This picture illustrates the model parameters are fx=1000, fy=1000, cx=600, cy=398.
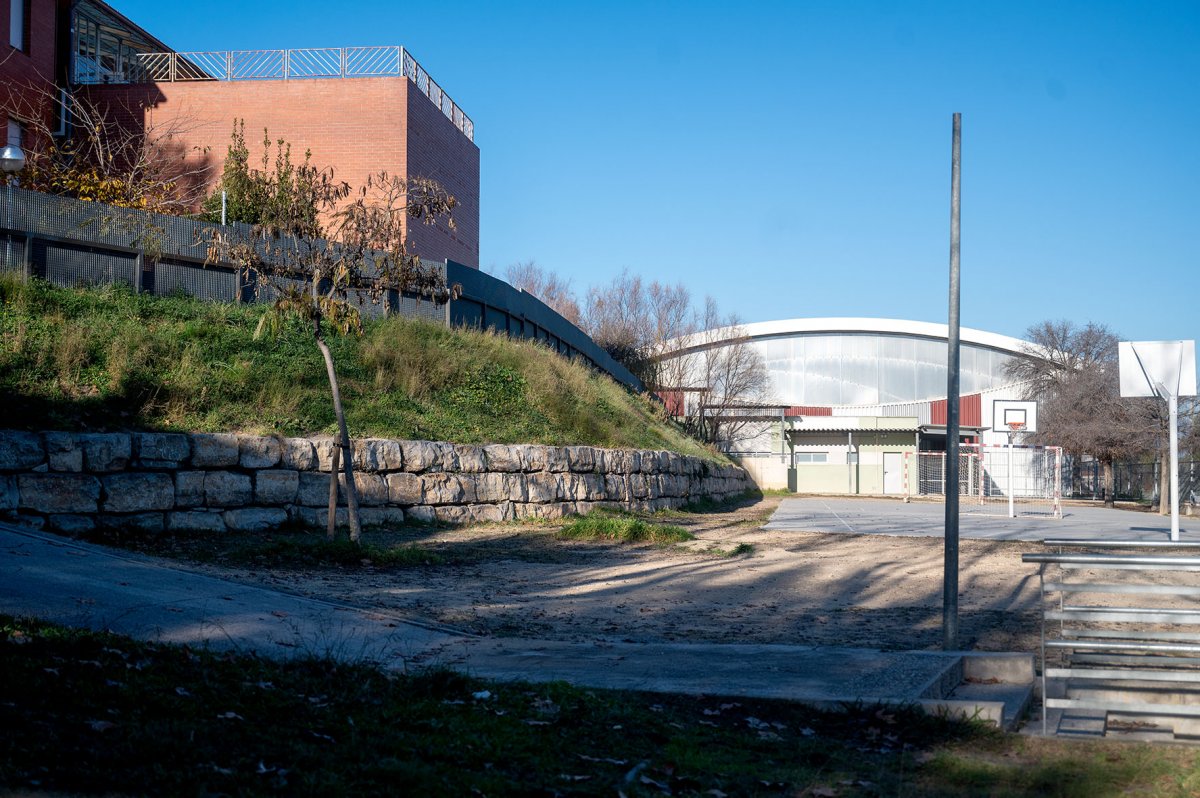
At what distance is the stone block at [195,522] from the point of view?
11570 millimetres

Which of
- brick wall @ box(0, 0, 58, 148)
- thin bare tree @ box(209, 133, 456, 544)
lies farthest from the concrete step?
brick wall @ box(0, 0, 58, 148)

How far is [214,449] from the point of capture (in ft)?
39.8

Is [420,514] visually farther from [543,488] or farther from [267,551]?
[267,551]

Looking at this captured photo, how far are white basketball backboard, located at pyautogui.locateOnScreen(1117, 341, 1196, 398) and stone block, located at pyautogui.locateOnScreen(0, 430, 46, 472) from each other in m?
16.1

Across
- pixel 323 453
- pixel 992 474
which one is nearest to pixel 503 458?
pixel 323 453

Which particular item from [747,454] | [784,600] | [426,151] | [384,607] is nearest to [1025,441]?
[747,454]

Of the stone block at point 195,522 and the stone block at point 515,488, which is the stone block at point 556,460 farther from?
the stone block at point 195,522

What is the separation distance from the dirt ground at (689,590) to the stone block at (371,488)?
2.39ft

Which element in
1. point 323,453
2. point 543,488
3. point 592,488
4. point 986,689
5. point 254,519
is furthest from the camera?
point 592,488

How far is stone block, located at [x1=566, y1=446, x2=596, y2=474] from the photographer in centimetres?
1780

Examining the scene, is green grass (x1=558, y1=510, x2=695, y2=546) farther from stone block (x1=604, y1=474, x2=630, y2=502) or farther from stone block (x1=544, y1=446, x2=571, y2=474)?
stone block (x1=604, y1=474, x2=630, y2=502)

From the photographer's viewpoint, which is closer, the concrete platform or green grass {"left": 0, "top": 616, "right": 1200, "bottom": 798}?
green grass {"left": 0, "top": 616, "right": 1200, "bottom": 798}

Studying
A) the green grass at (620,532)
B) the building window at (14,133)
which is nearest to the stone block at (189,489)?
the green grass at (620,532)

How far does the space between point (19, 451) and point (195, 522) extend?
6.65 ft
